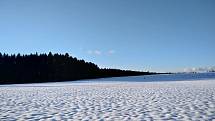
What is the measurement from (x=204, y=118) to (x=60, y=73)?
3724 inches

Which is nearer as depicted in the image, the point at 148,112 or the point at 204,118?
the point at 204,118

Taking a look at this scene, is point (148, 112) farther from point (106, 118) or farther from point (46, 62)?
point (46, 62)

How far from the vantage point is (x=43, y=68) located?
3880 inches

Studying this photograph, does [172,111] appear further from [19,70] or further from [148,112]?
[19,70]

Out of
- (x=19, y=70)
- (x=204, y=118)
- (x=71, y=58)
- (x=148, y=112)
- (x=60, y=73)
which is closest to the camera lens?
(x=204, y=118)

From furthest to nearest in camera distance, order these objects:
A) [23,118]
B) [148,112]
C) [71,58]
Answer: [71,58] → [148,112] → [23,118]

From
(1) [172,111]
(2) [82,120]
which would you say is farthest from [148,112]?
(2) [82,120]

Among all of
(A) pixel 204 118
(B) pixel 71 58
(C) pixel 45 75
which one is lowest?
(A) pixel 204 118

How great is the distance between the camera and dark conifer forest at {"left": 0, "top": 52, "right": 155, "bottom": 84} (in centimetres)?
9338

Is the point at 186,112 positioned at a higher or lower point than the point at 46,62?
lower

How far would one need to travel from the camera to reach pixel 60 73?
103 metres

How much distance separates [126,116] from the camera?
1175 cm

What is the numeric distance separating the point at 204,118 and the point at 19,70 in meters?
91.4

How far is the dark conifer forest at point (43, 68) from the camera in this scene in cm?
9338
